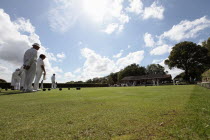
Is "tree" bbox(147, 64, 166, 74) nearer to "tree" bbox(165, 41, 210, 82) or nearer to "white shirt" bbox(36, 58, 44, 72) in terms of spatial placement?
"tree" bbox(165, 41, 210, 82)

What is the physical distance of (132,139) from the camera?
1.61 meters

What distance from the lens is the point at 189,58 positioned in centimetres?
4828

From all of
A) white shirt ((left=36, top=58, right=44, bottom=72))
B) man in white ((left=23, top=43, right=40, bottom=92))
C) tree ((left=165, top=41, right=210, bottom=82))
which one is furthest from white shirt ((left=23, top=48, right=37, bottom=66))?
tree ((left=165, top=41, right=210, bottom=82))

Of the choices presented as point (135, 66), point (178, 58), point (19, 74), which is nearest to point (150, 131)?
point (19, 74)

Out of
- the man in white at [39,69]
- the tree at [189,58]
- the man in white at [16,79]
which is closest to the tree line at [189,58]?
the tree at [189,58]

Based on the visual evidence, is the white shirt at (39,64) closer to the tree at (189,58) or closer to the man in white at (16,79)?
the man in white at (16,79)

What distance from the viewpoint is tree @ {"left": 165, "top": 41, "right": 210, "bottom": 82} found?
46.6m

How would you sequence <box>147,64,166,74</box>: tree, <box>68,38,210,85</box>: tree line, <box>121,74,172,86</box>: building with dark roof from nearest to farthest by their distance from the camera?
<box>68,38,210,85</box>: tree line
<box>121,74,172,86</box>: building with dark roof
<box>147,64,166,74</box>: tree

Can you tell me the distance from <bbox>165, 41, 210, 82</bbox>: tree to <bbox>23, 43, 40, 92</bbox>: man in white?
4926 centimetres

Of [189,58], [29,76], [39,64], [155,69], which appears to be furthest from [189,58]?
[155,69]

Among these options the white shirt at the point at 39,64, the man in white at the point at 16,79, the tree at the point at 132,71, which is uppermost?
the tree at the point at 132,71

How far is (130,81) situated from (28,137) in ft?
242

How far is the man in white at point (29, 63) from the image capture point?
11.9 m

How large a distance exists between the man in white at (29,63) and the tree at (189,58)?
49264 mm
